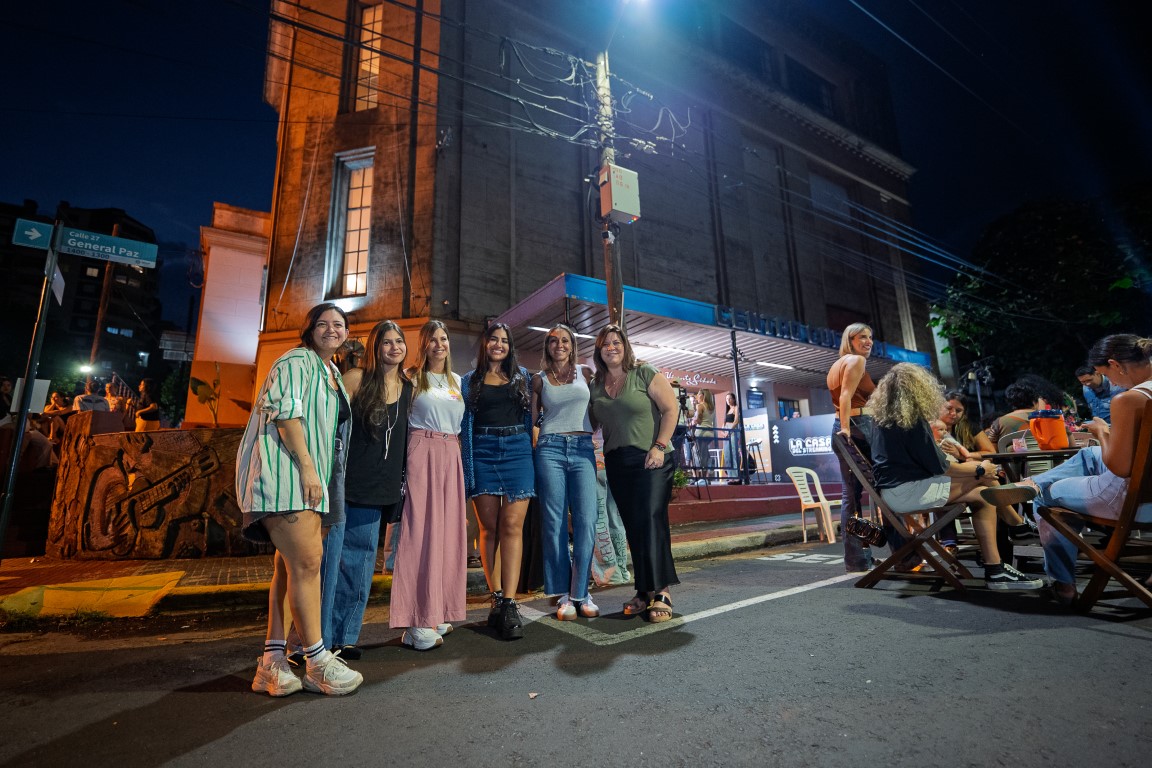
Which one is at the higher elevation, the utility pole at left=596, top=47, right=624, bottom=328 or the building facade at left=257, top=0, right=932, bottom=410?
the building facade at left=257, top=0, right=932, bottom=410

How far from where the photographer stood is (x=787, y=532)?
742 cm

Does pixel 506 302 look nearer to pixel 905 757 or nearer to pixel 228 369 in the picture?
pixel 228 369

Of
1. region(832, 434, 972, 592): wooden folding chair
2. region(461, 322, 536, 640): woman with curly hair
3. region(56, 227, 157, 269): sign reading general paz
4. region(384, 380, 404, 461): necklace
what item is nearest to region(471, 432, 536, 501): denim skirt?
region(461, 322, 536, 640): woman with curly hair

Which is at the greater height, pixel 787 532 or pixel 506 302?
pixel 506 302

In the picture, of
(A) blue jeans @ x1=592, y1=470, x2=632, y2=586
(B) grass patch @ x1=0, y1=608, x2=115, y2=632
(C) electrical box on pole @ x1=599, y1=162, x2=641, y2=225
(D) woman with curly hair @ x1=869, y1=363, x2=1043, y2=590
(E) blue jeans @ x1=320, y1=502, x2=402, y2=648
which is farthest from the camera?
(C) electrical box on pole @ x1=599, y1=162, x2=641, y2=225

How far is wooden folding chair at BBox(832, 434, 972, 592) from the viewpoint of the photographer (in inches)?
145

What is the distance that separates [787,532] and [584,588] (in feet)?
15.7

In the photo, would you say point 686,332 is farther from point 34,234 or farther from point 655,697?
point 655,697

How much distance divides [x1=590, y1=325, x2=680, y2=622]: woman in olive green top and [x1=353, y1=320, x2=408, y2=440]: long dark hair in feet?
4.69

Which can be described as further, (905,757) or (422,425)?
(422,425)

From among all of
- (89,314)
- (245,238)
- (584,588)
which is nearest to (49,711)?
(584,588)

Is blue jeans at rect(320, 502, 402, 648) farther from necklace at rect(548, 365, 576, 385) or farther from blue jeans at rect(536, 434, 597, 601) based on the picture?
necklace at rect(548, 365, 576, 385)

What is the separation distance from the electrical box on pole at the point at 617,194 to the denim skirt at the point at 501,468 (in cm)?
544

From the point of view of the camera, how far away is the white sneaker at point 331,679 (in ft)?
7.82
